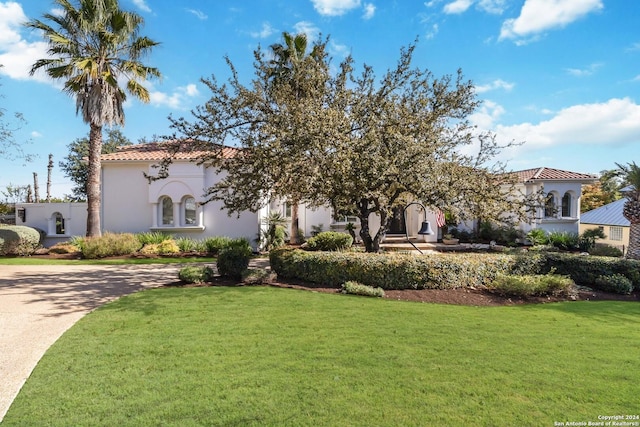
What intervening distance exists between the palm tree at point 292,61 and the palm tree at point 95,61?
660 centimetres

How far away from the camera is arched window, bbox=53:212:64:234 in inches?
808

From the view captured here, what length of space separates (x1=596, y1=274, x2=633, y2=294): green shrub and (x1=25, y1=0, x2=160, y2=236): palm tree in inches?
833

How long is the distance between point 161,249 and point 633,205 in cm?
2297

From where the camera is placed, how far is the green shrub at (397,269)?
9.77 m

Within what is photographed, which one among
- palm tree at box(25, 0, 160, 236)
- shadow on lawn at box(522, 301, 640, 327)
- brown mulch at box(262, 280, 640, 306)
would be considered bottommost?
shadow on lawn at box(522, 301, 640, 327)

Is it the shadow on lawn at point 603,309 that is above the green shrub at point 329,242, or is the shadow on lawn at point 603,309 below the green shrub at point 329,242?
below

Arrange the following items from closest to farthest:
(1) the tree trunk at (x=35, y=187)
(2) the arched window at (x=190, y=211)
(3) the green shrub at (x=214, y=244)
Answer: (3) the green shrub at (x=214, y=244) → (2) the arched window at (x=190, y=211) → (1) the tree trunk at (x=35, y=187)

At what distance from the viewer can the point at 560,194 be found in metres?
23.1

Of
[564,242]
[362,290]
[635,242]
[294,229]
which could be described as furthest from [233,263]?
[564,242]

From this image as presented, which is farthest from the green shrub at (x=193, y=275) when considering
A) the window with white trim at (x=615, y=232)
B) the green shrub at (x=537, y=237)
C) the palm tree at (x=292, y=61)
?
the window with white trim at (x=615, y=232)

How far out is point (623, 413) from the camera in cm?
368

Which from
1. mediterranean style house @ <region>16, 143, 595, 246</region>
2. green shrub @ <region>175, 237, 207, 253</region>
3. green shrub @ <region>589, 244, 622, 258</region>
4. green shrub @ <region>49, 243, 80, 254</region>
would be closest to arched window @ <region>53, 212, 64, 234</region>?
mediterranean style house @ <region>16, 143, 595, 246</region>

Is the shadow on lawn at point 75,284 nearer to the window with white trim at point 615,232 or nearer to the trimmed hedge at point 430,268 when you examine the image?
the trimmed hedge at point 430,268

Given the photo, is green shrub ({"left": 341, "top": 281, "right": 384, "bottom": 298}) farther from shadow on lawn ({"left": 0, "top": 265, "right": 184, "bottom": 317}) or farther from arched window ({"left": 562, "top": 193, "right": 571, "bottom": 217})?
arched window ({"left": 562, "top": 193, "right": 571, "bottom": 217})
